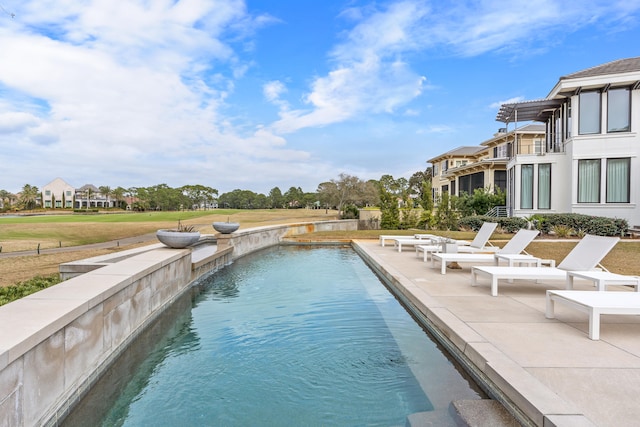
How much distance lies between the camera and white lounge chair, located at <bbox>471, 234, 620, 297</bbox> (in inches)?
263

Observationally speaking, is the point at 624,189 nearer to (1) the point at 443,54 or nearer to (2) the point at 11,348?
(1) the point at 443,54

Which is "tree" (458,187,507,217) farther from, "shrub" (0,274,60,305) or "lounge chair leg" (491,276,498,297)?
"shrub" (0,274,60,305)

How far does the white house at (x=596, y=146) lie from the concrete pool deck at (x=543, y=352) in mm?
14418

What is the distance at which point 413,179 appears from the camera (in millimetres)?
81750

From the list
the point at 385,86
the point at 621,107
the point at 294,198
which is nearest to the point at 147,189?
the point at 294,198

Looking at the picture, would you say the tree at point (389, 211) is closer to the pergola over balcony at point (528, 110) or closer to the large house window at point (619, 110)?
the pergola over balcony at point (528, 110)

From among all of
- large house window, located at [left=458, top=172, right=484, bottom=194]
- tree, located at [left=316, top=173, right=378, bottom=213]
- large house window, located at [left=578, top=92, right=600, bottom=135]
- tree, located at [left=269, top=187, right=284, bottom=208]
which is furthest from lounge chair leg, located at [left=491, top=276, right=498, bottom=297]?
tree, located at [left=269, top=187, right=284, bottom=208]

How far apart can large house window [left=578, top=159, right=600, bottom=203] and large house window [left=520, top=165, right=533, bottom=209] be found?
98.2 inches

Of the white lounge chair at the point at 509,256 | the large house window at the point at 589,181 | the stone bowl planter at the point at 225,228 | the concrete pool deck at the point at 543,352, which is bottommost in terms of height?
the concrete pool deck at the point at 543,352

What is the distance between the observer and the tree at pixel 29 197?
284 feet

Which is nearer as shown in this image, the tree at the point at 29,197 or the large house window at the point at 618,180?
the large house window at the point at 618,180

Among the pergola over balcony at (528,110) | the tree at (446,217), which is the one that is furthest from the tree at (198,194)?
the pergola over balcony at (528,110)

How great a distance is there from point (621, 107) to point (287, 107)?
18545 mm

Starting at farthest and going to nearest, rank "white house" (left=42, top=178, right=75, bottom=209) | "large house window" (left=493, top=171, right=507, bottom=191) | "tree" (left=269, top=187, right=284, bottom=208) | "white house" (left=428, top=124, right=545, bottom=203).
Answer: "tree" (left=269, top=187, right=284, bottom=208), "white house" (left=42, top=178, right=75, bottom=209), "large house window" (left=493, top=171, right=507, bottom=191), "white house" (left=428, top=124, right=545, bottom=203)
